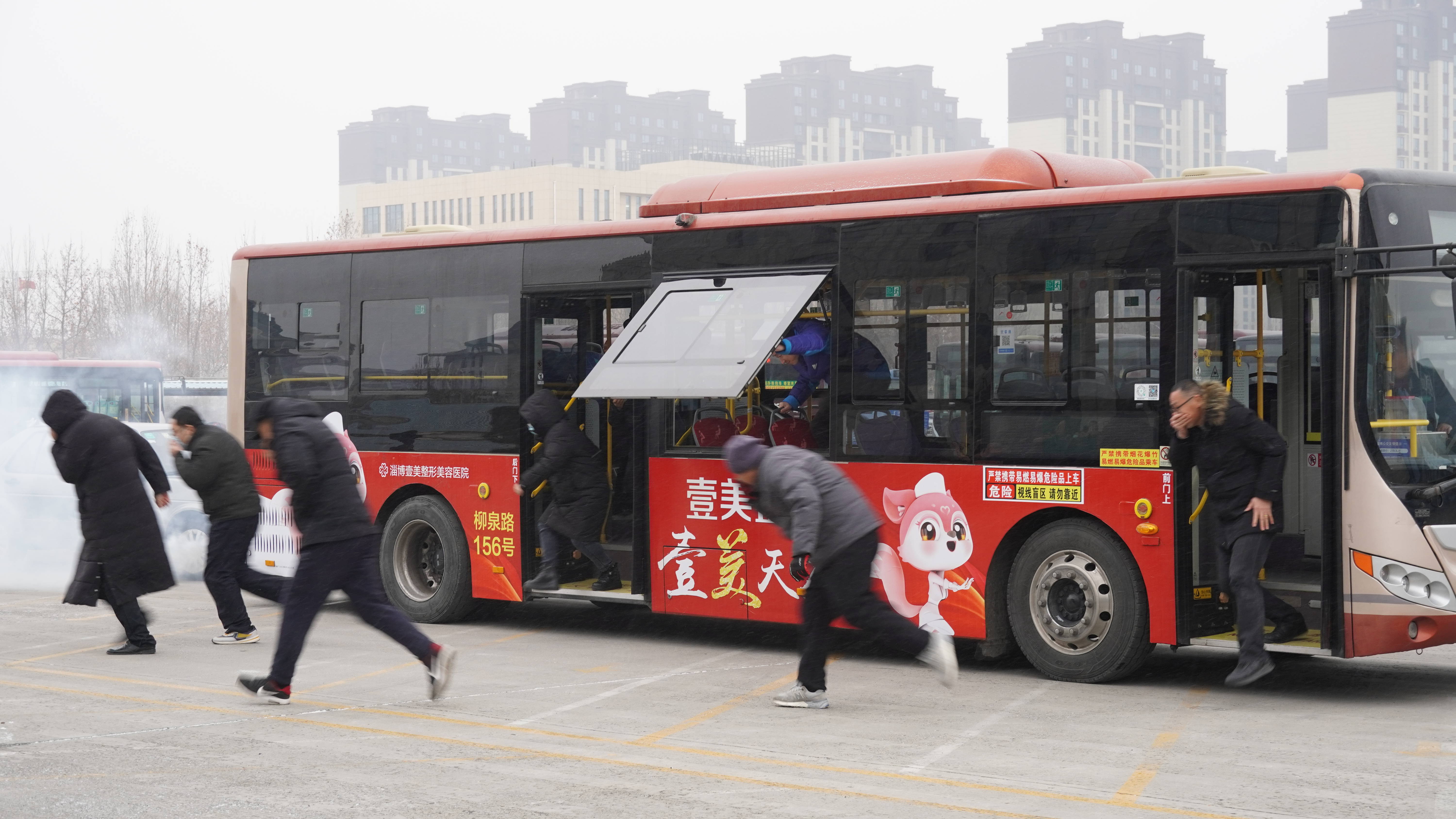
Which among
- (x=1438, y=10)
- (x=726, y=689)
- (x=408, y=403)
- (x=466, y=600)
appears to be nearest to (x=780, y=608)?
(x=726, y=689)

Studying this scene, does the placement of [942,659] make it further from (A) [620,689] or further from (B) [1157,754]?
(A) [620,689]

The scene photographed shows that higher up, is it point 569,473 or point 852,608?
point 569,473

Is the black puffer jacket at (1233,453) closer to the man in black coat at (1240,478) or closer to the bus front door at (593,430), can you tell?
the man in black coat at (1240,478)

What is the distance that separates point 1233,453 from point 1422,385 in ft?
3.34

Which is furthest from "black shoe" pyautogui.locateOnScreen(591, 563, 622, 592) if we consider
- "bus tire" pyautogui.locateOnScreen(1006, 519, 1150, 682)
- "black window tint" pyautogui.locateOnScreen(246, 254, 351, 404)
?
"bus tire" pyautogui.locateOnScreen(1006, 519, 1150, 682)

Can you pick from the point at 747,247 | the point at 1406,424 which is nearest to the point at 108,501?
the point at 747,247

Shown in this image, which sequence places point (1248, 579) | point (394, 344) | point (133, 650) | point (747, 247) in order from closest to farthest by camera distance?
point (1248, 579) < point (133, 650) < point (747, 247) < point (394, 344)

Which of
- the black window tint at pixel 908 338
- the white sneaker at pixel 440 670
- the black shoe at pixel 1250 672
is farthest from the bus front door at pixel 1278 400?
the white sneaker at pixel 440 670

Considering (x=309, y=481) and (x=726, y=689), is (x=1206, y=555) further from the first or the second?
(x=309, y=481)

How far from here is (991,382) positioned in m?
9.38

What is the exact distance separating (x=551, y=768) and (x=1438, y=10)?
545 ft

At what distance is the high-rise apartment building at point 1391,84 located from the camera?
147 metres

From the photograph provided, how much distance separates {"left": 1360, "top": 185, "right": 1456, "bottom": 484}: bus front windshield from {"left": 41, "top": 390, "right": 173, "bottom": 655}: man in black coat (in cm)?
754

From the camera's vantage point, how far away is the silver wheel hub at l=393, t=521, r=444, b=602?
12.4 metres
